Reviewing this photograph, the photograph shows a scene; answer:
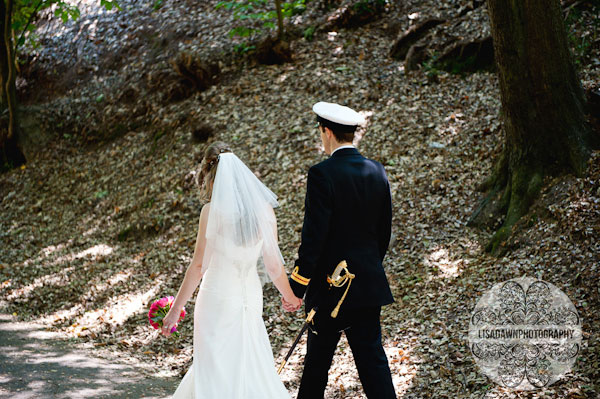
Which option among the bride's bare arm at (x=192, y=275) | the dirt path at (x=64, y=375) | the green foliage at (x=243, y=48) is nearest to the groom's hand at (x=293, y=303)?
the bride's bare arm at (x=192, y=275)

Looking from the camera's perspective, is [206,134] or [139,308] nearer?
[139,308]

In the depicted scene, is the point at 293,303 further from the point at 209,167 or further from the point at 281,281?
the point at 209,167

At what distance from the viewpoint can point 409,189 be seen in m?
7.91

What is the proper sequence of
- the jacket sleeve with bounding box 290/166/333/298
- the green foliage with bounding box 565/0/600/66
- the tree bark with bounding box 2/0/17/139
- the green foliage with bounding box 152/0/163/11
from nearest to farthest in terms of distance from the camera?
the jacket sleeve with bounding box 290/166/333/298 → the green foliage with bounding box 565/0/600/66 → the tree bark with bounding box 2/0/17/139 → the green foliage with bounding box 152/0/163/11

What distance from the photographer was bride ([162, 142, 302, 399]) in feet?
12.8

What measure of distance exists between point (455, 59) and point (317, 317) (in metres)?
7.71

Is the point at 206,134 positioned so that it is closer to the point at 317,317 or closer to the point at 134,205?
the point at 134,205

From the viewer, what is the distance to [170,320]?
4.14 m

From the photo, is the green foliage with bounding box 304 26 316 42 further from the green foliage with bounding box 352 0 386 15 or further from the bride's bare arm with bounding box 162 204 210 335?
the bride's bare arm with bounding box 162 204 210 335

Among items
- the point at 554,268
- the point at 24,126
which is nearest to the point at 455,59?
the point at 554,268

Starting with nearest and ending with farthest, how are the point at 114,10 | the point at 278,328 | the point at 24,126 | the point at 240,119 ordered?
the point at 278,328 → the point at 240,119 → the point at 24,126 → the point at 114,10

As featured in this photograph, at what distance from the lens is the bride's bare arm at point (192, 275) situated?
3935 mm

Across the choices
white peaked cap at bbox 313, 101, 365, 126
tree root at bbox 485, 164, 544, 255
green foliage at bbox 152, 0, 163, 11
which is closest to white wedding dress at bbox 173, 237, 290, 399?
white peaked cap at bbox 313, 101, 365, 126

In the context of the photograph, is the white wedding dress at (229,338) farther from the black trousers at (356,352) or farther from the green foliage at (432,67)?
the green foliage at (432,67)
